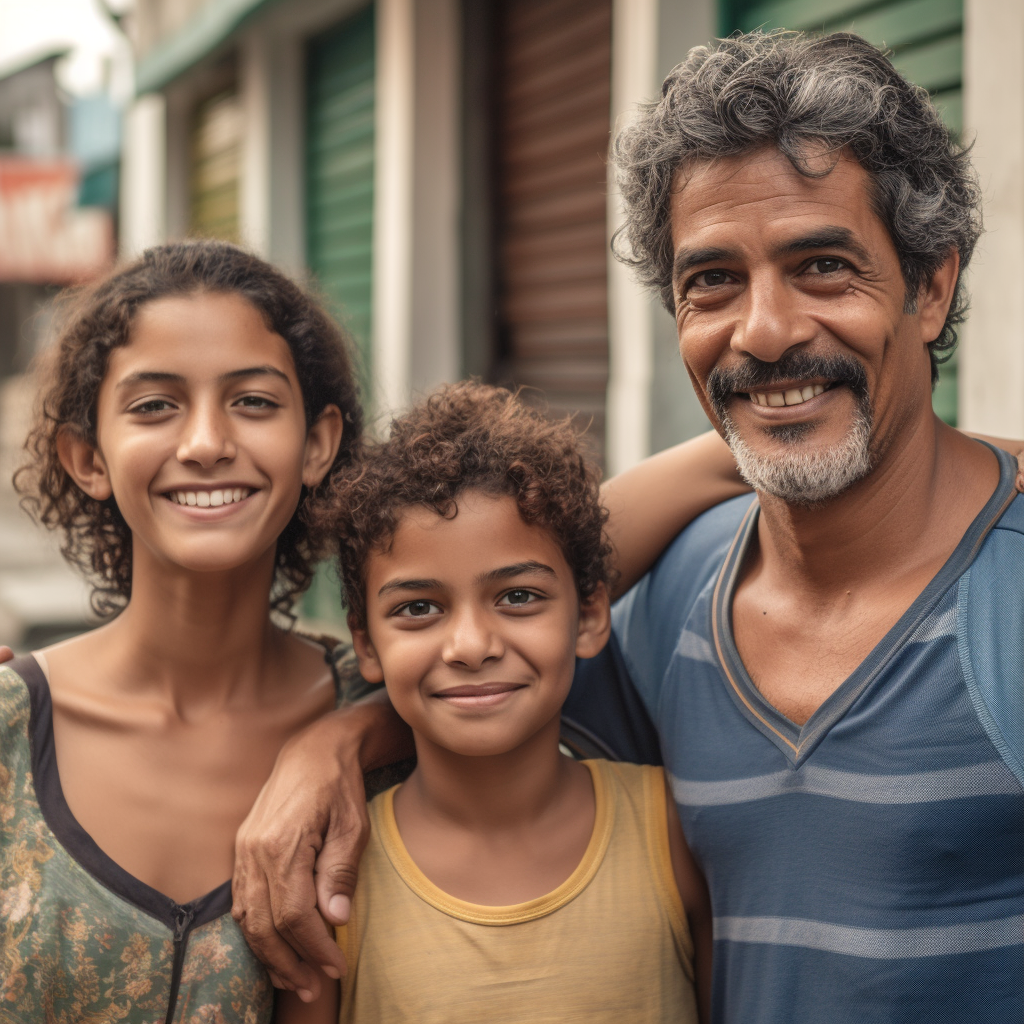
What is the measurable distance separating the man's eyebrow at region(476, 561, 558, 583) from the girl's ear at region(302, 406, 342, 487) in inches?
18.6

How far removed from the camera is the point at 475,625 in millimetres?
1769

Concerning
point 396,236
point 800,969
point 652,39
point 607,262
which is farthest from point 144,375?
point 396,236

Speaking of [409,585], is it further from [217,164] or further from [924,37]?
[217,164]

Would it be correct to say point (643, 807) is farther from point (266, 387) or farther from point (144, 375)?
point (144, 375)

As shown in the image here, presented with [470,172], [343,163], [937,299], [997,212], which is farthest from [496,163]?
[937,299]

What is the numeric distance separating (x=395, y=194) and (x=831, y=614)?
4244 mm

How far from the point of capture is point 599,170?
4.43 meters

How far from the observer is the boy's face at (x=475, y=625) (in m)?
1.78

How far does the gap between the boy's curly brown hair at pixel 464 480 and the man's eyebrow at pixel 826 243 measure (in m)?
0.52

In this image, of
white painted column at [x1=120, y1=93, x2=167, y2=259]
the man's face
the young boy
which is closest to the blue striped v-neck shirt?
the young boy

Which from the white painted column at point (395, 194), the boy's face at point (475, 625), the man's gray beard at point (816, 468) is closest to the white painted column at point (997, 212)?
the man's gray beard at point (816, 468)

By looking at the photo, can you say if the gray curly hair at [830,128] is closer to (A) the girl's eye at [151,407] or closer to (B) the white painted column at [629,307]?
(A) the girl's eye at [151,407]

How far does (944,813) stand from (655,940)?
501mm

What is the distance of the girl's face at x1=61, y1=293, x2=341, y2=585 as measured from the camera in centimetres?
188
